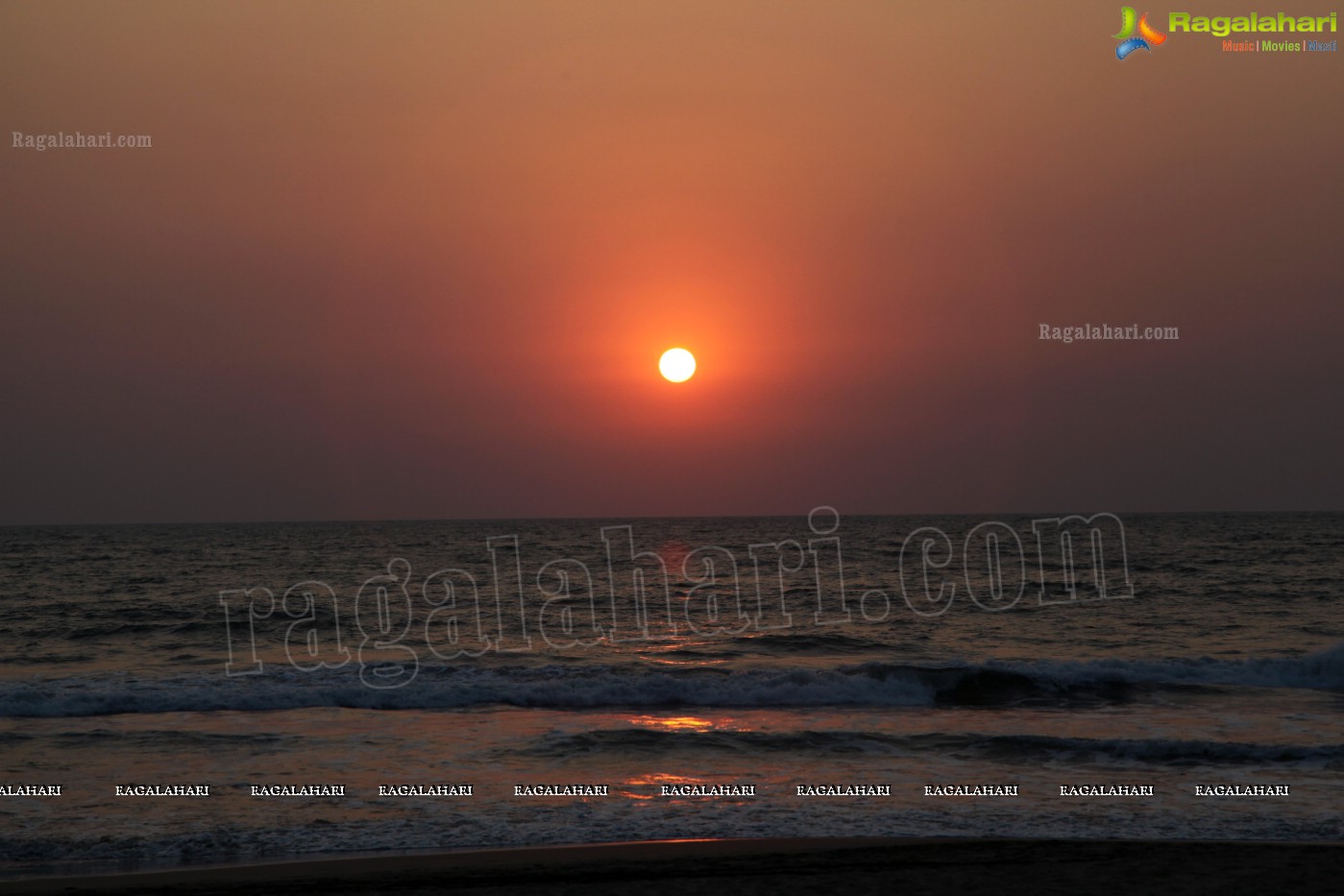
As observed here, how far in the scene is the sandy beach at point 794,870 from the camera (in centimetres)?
949

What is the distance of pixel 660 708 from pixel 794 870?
11366mm

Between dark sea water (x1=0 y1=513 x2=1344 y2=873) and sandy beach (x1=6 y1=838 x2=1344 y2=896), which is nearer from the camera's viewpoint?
sandy beach (x1=6 y1=838 x2=1344 y2=896)

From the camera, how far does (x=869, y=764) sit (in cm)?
1524

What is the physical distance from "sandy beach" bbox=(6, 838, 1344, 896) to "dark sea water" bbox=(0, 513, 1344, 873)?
58cm

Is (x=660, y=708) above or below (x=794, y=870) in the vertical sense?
below

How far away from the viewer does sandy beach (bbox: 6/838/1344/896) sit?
9492 millimetres

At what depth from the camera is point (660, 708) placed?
21.2 meters

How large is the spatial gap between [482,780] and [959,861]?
648 centimetres

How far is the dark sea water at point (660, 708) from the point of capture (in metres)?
12.0

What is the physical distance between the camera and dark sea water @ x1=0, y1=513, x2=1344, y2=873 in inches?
471

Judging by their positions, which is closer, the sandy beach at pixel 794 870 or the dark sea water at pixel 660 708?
the sandy beach at pixel 794 870

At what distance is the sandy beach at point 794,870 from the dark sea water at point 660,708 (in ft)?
1.92

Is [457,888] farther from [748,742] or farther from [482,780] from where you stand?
[748,742]

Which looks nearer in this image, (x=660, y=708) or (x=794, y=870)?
(x=794, y=870)
